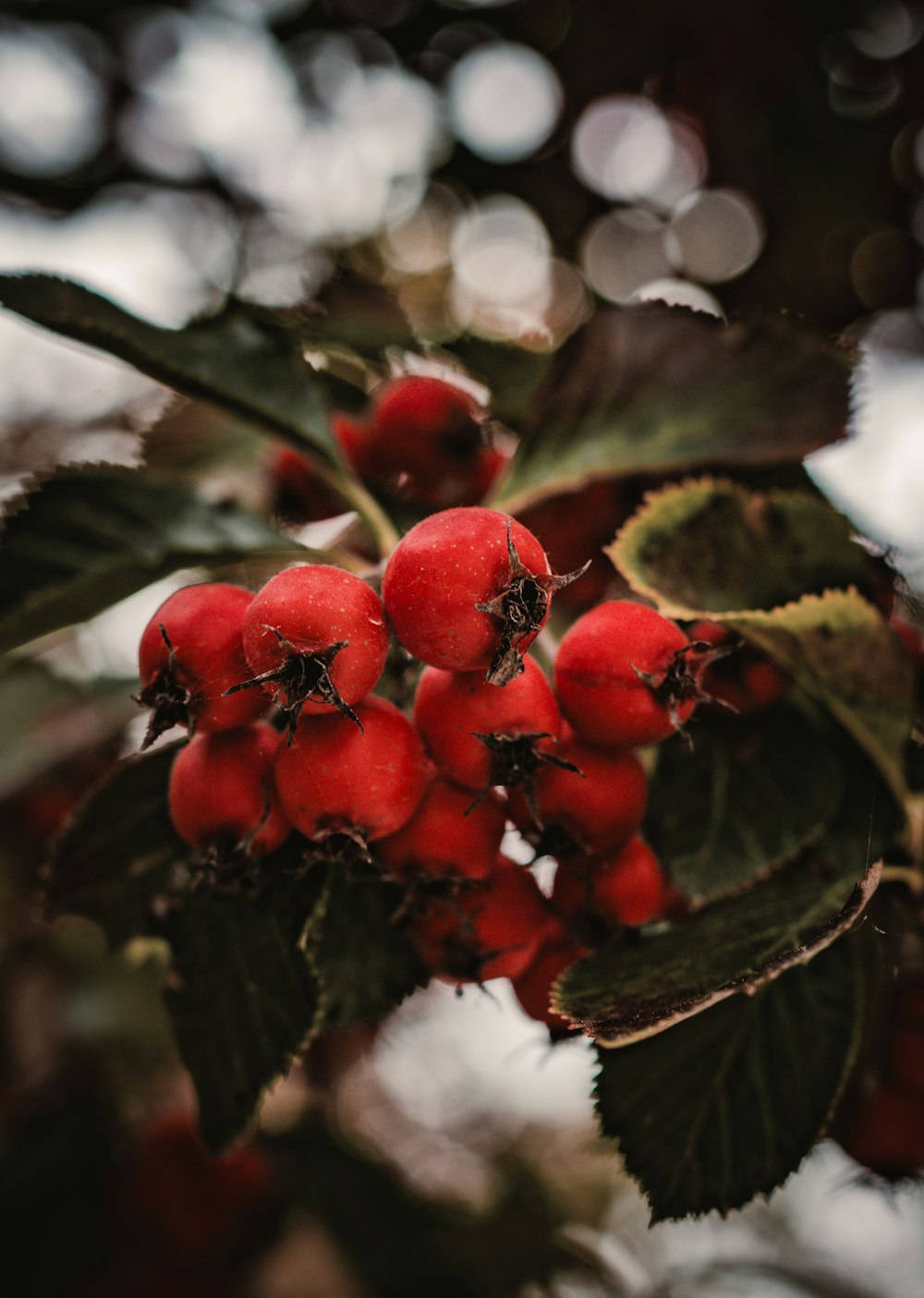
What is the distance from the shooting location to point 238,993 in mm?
919

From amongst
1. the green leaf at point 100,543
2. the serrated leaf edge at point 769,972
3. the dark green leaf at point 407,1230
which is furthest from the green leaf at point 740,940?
the dark green leaf at point 407,1230

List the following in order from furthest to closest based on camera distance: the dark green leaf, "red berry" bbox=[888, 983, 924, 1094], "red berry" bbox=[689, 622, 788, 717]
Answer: the dark green leaf → "red berry" bbox=[888, 983, 924, 1094] → "red berry" bbox=[689, 622, 788, 717]

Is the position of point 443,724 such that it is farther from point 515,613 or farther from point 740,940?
point 740,940

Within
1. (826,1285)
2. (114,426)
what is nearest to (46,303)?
(114,426)

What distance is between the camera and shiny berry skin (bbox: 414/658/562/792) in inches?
29.6

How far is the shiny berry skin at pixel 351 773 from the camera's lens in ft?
2.44

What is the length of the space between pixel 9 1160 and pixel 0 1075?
1.00ft

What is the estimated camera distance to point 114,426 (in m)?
2.56

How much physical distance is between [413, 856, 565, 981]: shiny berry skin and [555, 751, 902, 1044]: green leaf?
0.24 feet

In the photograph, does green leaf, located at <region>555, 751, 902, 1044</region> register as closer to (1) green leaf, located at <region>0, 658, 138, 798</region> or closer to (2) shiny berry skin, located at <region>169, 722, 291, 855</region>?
(2) shiny berry skin, located at <region>169, 722, 291, 855</region>

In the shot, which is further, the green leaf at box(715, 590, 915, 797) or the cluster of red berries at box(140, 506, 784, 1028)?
the green leaf at box(715, 590, 915, 797)

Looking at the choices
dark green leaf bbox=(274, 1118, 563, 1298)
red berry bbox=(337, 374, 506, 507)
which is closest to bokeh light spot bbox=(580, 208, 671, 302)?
red berry bbox=(337, 374, 506, 507)

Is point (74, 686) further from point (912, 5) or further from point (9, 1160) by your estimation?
point (912, 5)

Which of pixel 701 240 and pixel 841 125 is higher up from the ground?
pixel 841 125
